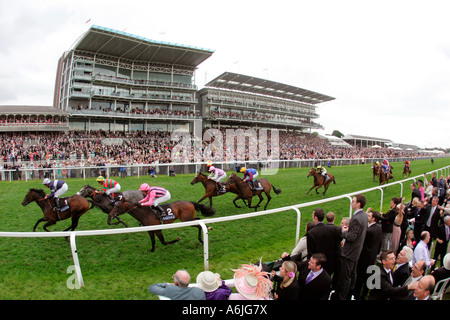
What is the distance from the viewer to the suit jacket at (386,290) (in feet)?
8.22

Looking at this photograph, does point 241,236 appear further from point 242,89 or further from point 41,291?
point 242,89

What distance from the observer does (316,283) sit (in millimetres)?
2430

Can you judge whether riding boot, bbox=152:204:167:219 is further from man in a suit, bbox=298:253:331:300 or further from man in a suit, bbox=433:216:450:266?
man in a suit, bbox=433:216:450:266

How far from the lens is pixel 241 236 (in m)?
5.09

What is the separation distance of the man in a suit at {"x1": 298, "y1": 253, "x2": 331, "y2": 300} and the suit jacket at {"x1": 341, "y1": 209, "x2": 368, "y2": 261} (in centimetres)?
59

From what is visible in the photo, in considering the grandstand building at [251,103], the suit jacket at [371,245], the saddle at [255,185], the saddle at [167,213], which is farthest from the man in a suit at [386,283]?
the grandstand building at [251,103]

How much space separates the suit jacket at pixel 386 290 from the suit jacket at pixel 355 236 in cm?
27

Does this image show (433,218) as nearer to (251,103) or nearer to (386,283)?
(386,283)

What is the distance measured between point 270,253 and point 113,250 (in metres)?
2.51

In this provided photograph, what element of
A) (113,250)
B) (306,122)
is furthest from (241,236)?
(306,122)

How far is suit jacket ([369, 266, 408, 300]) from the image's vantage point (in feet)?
8.22

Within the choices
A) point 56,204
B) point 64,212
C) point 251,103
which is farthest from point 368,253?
point 251,103

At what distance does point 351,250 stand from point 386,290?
1.48 ft

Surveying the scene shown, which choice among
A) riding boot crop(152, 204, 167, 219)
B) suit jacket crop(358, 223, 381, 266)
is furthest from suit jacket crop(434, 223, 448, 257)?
riding boot crop(152, 204, 167, 219)
